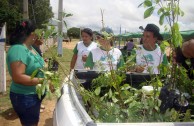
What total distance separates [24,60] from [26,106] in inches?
20.2

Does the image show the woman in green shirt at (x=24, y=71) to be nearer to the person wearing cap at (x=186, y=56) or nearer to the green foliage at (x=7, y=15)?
the person wearing cap at (x=186, y=56)

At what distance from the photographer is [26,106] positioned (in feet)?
10.1

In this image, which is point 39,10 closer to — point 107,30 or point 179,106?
point 107,30

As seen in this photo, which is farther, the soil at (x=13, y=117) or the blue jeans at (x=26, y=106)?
the soil at (x=13, y=117)

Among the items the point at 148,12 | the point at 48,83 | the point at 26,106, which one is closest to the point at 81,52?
the point at 26,106

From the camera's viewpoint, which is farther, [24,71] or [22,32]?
[22,32]

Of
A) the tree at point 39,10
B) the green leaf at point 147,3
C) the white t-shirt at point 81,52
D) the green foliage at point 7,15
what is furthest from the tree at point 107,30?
the tree at point 39,10

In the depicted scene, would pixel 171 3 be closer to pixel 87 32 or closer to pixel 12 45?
pixel 12 45

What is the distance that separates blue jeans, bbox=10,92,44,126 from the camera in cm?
306

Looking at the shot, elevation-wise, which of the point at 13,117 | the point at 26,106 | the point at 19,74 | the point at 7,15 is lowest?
the point at 13,117

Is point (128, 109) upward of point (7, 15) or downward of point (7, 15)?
downward

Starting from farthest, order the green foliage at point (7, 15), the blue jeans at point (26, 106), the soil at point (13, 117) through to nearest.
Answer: the green foliage at point (7, 15) → the soil at point (13, 117) → the blue jeans at point (26, 106)

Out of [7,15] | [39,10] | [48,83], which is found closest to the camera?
[48,83]

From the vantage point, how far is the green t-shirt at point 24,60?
9.45 feet
